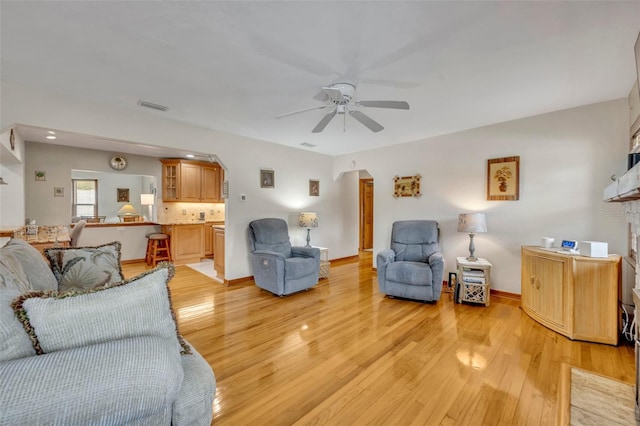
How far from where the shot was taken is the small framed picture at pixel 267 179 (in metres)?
4.76

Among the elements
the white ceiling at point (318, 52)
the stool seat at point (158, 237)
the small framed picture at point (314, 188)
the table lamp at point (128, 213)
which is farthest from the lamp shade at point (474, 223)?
the table lamp at point (128, 213)

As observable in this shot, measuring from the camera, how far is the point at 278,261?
3.72 meters

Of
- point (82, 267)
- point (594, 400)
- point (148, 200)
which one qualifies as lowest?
point (594, 400)

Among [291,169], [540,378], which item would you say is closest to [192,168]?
[291,169]

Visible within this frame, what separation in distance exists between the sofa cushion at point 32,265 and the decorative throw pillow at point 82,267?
29cm

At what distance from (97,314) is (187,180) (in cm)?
585

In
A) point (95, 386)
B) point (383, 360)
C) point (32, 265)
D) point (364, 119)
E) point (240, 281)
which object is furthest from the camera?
point (240, 281)

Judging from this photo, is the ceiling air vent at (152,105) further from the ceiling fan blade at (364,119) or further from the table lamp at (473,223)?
the table lamp at (473,223)

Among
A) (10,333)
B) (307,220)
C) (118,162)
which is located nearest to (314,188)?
(307,220)

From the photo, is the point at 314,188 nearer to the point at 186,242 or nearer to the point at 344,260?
the point at 344,260

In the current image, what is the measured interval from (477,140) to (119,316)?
452cm

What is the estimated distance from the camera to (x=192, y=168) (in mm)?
6305

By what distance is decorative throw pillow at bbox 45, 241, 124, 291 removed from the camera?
200 cm

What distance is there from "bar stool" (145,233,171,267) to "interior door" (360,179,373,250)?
4.76 metres
